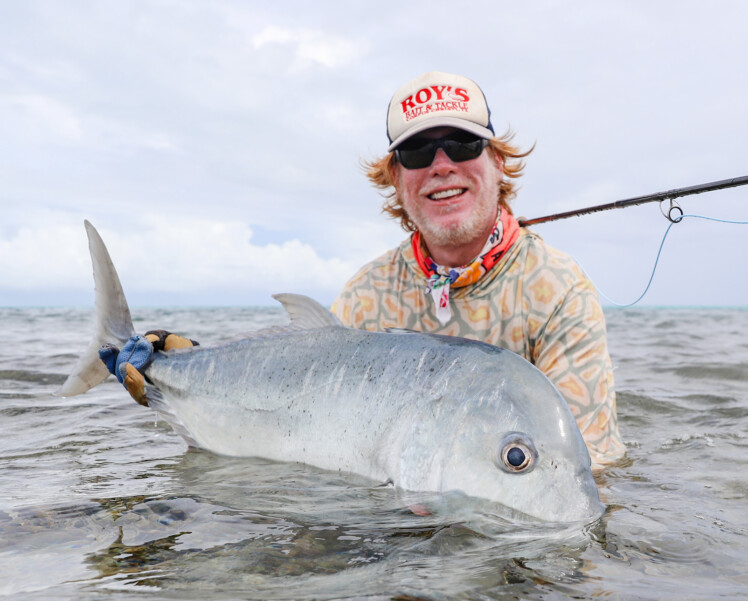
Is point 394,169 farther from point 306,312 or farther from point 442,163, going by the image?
point 306,312

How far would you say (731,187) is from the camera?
4.29m

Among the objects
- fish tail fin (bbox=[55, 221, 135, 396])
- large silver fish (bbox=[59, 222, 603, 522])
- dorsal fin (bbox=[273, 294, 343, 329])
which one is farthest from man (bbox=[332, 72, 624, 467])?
fish tail fin (bbox=[55, 221, 135, 396])

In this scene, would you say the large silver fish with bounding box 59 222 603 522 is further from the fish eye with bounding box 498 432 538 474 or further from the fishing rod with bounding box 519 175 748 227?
the fishing rod with bounding box 519 175 748 227

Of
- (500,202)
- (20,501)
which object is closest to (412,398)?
(20,501)

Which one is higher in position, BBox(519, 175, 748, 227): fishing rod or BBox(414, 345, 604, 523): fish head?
BBox(519, 175, 748, 227): fishing rod

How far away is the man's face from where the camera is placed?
363cm

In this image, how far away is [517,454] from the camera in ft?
6.93

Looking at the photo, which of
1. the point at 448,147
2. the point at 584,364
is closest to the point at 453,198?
the point at 448,147

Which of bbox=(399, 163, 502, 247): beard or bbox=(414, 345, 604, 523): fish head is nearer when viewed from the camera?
bbox=(414, 345, 604, 523): fish head

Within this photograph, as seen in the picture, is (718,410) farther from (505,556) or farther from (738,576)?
(505,556)

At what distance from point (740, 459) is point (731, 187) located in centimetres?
176

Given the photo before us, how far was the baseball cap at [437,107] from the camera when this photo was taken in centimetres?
362

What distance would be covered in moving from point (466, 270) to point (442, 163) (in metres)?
0.63

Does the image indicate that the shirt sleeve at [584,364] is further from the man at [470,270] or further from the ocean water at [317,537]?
the ocean water at [317,537]
